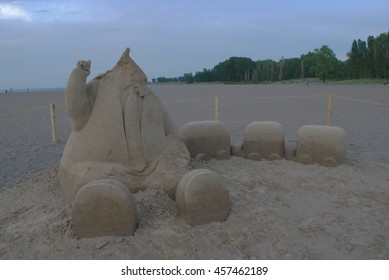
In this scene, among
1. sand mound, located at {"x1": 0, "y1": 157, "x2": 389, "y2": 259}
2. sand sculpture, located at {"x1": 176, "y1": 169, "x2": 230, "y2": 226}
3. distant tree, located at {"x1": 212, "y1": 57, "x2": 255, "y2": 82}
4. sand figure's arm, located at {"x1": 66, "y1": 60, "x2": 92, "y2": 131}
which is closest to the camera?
sand mound, located at {"x1": 0, "y1": 157, "x2": 389, "y2": 259}

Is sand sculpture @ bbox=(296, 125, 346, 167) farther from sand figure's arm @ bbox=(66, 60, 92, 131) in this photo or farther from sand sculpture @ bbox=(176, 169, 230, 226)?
sand figure's arm @ bbox=(66, 60, 92, 131)

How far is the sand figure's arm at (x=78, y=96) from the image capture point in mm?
3279

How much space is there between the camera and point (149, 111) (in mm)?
3559

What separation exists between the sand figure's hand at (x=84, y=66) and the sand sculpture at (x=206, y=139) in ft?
5.65

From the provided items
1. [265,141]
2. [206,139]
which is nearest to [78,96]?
[206,139]

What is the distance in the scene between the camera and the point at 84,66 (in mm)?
3363

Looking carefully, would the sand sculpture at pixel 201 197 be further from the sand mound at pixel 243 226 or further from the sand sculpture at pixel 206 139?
the sand sculpture at pixel 206 139

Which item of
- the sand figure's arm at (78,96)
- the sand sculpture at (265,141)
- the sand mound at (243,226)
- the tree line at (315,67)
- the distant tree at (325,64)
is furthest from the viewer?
the distant tree at (325,64)

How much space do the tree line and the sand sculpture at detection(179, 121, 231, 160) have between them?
107ft

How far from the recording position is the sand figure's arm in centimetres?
328

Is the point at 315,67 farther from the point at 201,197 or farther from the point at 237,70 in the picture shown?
the point at 201,197

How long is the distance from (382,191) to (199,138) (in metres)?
2.17

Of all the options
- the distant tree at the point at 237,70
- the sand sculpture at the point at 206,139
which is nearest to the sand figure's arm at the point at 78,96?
the sand sculpture at the point at 206,139

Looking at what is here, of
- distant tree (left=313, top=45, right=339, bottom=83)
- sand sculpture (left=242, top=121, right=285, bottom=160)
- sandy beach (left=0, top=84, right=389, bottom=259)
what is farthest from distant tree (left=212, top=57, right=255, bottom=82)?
sandy beach (left=0, top=84, right=389, bottom=259)
